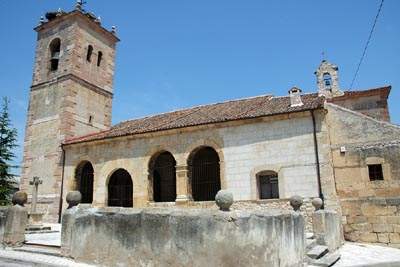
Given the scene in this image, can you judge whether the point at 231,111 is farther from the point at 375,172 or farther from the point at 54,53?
the point at 54,53

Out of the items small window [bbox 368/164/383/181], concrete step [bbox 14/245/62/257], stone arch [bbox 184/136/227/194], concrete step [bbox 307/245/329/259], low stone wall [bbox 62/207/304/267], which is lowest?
concrete step [bbox 307/245/329/259]

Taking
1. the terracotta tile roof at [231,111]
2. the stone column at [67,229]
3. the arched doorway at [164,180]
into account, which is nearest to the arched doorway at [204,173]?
the terracotta tile roof at [231,111]

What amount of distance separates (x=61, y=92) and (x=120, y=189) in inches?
267

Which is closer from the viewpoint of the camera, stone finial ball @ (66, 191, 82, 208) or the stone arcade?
stone finial ball @ (66, 191, 82, 208)

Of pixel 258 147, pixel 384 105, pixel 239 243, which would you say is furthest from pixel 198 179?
pixel 384 105

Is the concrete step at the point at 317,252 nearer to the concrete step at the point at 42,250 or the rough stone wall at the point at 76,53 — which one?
the concrete step at the point at 42,250

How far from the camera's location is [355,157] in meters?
12.8

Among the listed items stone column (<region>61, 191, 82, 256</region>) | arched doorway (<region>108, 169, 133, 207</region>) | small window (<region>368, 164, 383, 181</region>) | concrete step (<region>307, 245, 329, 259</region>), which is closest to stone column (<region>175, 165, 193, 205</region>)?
arched doorway (<region>108, 169, 133, 207</region>)

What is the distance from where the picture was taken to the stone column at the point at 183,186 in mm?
14361

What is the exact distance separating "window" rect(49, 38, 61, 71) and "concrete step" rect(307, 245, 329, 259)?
720 inches

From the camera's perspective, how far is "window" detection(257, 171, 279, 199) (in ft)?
44.5

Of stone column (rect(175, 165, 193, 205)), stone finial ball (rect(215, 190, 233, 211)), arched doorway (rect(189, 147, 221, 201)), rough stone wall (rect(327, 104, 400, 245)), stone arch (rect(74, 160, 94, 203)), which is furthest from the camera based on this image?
stone arch (rect(74, 160, 94, 203))

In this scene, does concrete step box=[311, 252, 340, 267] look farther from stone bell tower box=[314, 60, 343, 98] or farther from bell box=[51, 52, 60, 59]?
bell box=[51, 52, 60, 59]

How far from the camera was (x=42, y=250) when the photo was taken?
7980 millimetres
